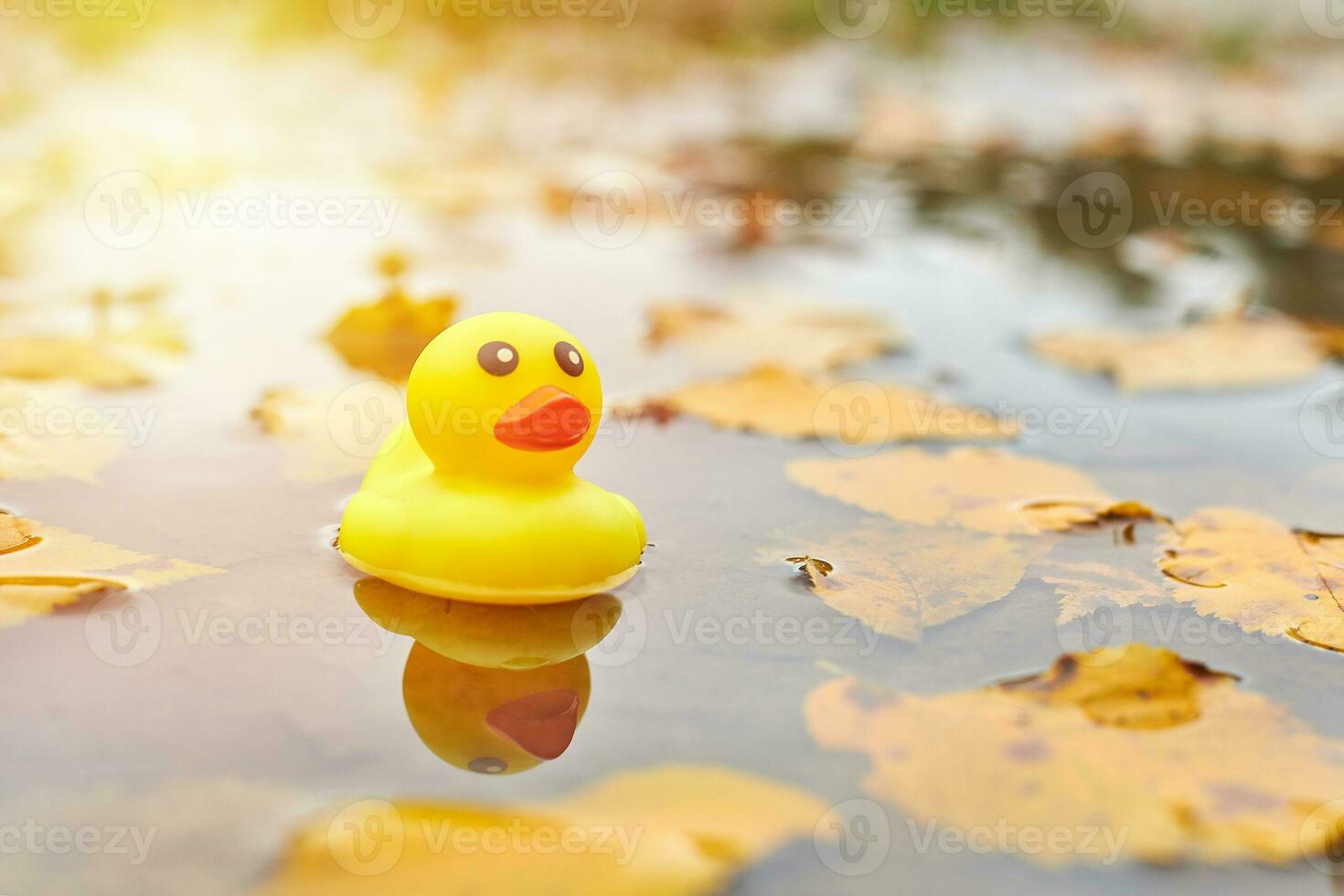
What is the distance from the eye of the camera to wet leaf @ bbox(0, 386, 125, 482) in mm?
2258

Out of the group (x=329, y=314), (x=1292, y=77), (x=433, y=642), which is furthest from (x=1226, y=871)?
(x=1292, y=77)

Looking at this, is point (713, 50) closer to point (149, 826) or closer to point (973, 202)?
point (973, 202)

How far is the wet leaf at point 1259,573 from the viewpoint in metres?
1.94

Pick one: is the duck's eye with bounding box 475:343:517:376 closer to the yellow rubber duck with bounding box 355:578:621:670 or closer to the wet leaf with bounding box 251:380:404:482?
the yellow rubber duck with bounding box 355:578:621:670

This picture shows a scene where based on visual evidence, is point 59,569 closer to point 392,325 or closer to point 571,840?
point 571,840

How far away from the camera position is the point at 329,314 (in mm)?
3451

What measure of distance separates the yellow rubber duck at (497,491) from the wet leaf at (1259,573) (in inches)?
39.3

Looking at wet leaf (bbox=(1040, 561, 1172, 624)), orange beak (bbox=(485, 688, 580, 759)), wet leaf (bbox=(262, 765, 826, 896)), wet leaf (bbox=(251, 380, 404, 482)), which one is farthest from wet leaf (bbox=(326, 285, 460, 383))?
wet leaf (bbox=(262, 765, 826, 896))

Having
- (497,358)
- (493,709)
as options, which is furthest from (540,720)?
(497,358)

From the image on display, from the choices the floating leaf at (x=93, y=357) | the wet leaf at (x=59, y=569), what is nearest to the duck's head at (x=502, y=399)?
the wet leaf at (x=59, y=569)

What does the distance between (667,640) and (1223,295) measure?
2932mm

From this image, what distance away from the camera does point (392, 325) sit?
3.30 meters

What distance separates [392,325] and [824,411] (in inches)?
49.5

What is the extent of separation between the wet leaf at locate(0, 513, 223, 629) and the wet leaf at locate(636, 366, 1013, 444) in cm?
121
